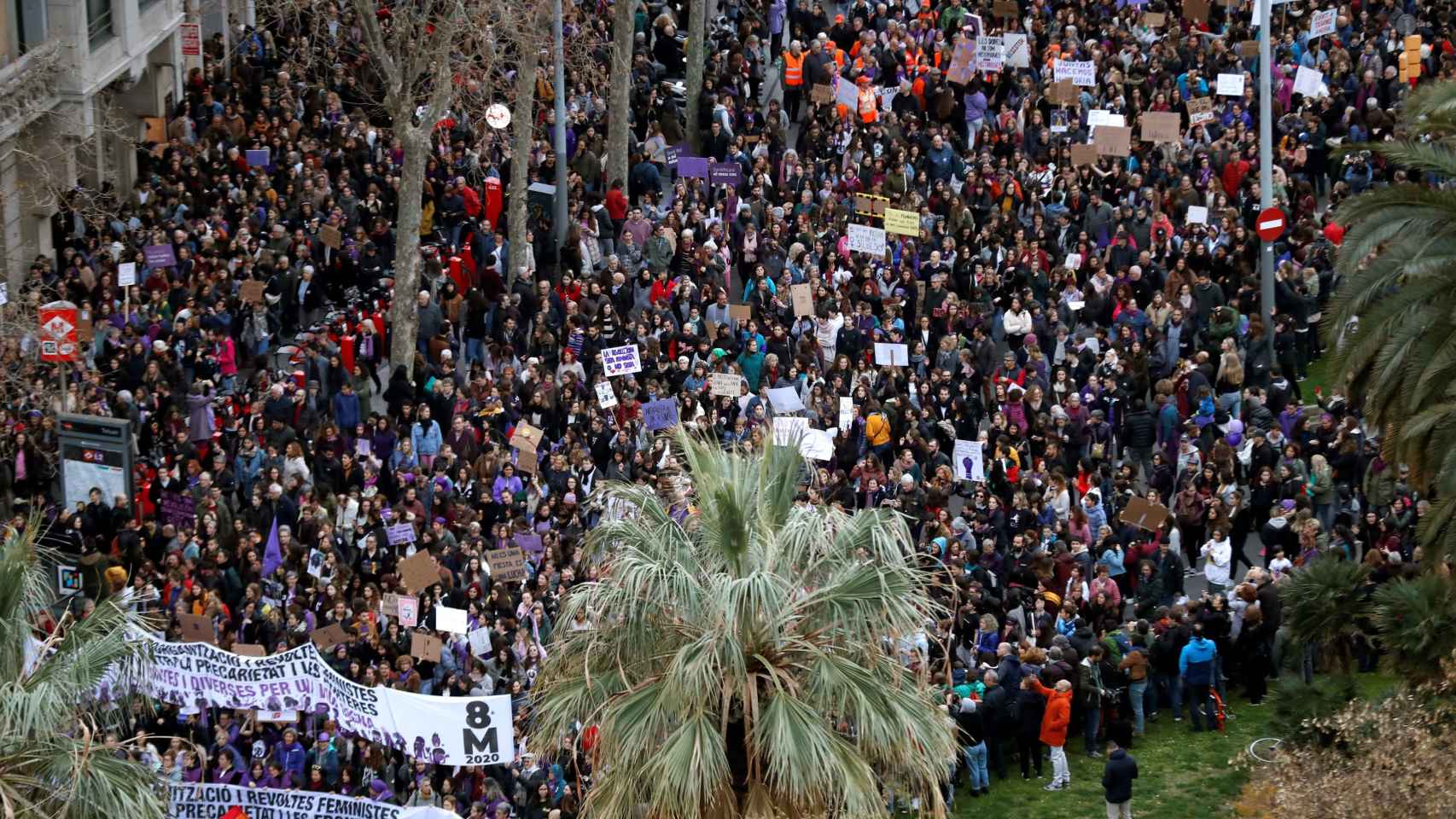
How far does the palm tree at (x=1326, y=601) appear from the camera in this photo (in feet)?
79.3

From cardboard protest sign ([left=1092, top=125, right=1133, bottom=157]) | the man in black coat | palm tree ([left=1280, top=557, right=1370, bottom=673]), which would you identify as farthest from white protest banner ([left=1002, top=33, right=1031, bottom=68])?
the man in black coat

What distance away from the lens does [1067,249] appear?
33938mm

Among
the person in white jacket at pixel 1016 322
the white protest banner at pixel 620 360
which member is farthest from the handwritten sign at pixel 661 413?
the person in white jacket at pixel 1016 322

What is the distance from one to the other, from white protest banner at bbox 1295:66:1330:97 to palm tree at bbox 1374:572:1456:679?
15.2 m

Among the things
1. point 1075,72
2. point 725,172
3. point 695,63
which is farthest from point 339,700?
point 1075,72

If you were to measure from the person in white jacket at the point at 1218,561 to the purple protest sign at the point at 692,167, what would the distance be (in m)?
11.8

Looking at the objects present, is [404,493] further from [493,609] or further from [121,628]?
[121,628]

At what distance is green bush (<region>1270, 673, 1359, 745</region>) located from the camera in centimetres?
2280

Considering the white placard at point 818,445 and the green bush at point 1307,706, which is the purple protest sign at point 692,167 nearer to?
the white placard at point 818,445

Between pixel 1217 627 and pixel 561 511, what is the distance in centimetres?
784

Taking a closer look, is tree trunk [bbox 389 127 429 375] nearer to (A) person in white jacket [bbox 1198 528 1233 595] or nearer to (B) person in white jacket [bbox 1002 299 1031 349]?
(B) person in white jacket [bbox 1002 299 1031 349]

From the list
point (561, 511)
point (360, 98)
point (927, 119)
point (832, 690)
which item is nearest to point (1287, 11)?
point (927, 119)

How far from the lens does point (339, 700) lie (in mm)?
24047

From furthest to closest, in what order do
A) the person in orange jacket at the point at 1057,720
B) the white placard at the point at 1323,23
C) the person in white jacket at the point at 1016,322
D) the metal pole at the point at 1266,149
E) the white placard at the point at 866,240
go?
the white placard at the point at 1323,23, the white placard at the point at 866,240, the person in white jacket at the point at 1016,322, the metal pole at the point at 1266,149, the person in orange jacket at the point at 1057,720
